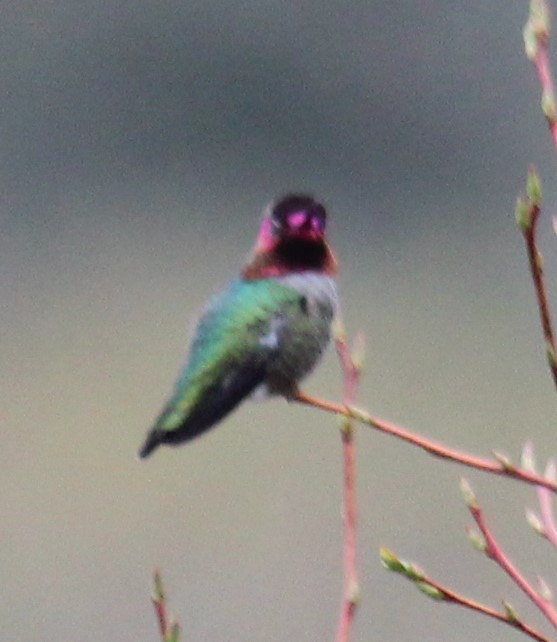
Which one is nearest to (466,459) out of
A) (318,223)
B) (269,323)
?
(318,223)

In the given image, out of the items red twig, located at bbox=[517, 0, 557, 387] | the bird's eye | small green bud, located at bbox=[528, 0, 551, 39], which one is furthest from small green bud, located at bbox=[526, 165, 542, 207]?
the bird's eye

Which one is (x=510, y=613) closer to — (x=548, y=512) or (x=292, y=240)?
(x=548, y=512)

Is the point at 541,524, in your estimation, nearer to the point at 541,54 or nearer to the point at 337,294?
the point at 541,54

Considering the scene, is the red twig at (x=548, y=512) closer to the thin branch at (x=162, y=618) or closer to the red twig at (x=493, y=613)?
the red twig at (x=493, y=613)

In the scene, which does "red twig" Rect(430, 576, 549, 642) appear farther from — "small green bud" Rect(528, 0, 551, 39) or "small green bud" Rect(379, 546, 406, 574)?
"small green bud" Rect(528, 0, 551, 39)

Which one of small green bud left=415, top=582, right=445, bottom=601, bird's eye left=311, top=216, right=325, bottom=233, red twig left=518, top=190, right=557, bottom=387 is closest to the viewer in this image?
red twig left=518, top=190, right=557, bottom=387

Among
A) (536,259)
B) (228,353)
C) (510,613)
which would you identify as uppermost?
(228,353)

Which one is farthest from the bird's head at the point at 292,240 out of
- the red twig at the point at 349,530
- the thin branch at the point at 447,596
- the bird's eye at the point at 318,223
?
the thin branch at the point at 447,596

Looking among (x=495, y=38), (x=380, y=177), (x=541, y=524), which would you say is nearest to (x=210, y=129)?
(x=380, y=177)
